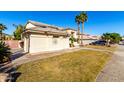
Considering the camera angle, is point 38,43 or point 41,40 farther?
point 41,40

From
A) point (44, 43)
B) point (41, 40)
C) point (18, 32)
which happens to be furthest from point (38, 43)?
point (18, 32)

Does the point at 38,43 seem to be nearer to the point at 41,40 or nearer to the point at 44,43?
the point at 41,40

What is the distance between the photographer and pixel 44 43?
1911 centimetres

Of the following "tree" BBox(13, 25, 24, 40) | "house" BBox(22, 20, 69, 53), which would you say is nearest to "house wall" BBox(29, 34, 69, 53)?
"house" BBox(22, 20, 69, 53)

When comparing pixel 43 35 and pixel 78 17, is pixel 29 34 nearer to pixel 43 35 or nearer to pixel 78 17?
pixel 43 35

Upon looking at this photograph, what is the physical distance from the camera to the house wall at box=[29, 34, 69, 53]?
17.5 m

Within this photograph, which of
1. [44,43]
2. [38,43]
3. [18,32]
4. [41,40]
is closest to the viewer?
[38,43]

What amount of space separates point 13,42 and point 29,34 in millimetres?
12414

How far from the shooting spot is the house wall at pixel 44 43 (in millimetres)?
17523

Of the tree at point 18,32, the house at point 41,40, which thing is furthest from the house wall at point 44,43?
the tree at point 18,32

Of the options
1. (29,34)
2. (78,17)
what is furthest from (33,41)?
(78,17)

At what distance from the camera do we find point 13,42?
2862 cm

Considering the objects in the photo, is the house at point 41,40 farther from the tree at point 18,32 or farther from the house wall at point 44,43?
the tree at point 18,32
